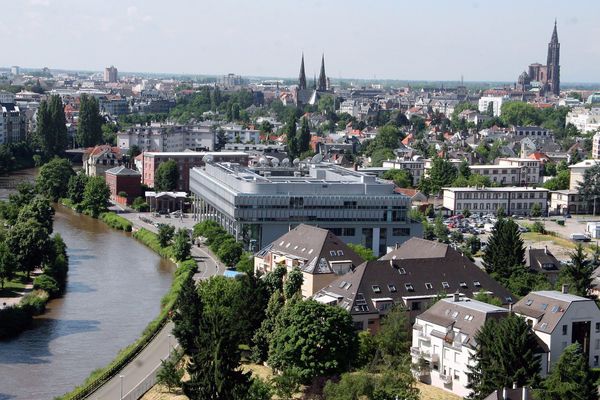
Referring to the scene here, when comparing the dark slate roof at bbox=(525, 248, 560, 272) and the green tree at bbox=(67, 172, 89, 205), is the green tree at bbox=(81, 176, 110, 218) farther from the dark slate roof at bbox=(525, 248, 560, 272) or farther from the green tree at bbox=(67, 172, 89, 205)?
the dark slate roof at bbox=(525, 248, 560, 272)

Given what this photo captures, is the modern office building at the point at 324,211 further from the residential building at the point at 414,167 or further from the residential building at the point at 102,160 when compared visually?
the residential building at the point at 102,160

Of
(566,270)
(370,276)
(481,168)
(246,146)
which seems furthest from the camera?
(246,146)

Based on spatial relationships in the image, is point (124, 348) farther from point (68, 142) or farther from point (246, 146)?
point (68, 142)

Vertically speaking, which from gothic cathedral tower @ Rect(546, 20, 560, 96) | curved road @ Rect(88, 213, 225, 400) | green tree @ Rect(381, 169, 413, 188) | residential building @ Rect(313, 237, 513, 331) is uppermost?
gothic cathedral tower @ Rect(546, 20, 560, 96)

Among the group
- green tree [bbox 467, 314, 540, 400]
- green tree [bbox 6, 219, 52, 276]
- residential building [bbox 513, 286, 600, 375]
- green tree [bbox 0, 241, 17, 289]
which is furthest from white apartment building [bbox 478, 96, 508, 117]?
green tree [bbox 467, 314, 540, 400]

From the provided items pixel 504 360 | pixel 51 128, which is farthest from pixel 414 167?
pixel 504 360

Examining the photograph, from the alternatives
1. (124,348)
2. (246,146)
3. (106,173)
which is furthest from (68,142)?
(124,348)

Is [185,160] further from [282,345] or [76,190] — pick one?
[282,345]
